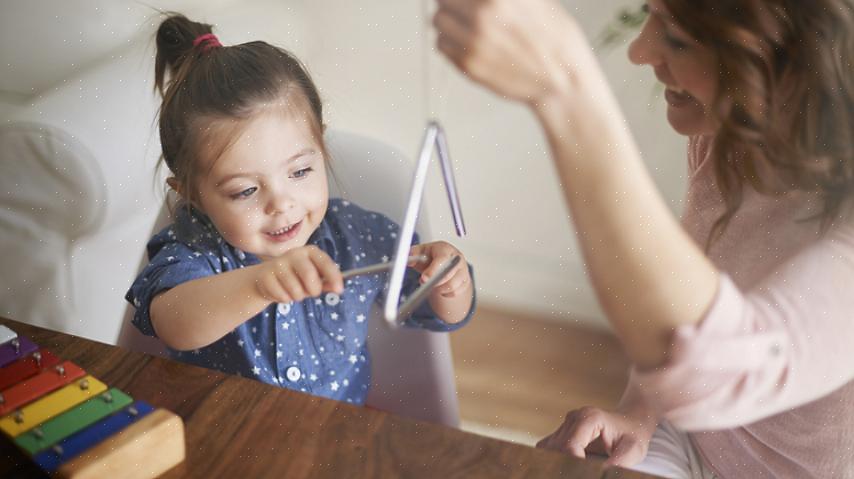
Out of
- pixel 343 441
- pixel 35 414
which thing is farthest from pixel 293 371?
pixel 35 414

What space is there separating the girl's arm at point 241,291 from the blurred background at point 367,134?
67mm

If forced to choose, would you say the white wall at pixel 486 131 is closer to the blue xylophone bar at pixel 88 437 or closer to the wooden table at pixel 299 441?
the wooden table at pixel 299 441

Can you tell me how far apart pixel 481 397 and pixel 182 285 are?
20 centimetres

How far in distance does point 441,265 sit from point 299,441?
0.14m

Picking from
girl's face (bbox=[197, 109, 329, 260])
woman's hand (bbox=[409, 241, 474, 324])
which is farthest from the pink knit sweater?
girl's face (bbox=[197, 109, 329, 260])

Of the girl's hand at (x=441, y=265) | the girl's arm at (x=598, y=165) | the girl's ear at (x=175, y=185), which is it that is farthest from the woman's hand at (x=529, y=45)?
the girl's ear at (x=175, y=185)

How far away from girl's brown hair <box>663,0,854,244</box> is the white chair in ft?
0.57

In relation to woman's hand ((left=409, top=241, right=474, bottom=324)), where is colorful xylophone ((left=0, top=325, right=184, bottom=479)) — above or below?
below

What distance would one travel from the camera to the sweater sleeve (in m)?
0.43

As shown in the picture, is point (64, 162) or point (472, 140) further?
point (64, 162)

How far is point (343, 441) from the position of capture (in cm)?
55

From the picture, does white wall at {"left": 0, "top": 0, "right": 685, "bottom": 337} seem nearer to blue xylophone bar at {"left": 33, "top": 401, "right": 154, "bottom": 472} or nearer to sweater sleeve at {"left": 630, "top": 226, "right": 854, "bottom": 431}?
sweater sleeve at {"left": 630, "top": 226, "right": 854, "bottom": 431}

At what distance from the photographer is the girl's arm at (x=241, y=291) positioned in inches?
20.7

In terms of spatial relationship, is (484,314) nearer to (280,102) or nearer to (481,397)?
(481,397)
